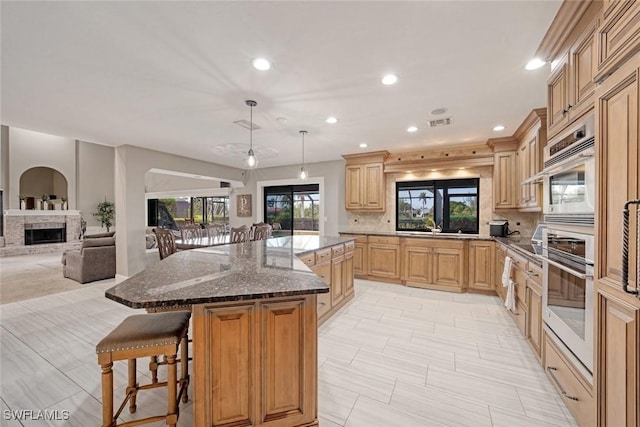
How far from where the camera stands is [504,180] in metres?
4.20

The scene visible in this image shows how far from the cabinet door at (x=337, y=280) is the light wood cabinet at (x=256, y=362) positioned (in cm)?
181

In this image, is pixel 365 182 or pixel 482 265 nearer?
pixel 482 265

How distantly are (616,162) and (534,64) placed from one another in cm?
156

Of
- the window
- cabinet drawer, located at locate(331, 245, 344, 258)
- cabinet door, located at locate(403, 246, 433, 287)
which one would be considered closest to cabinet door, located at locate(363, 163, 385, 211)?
the window

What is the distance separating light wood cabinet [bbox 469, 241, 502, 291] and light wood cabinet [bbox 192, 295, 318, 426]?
12.3 feet

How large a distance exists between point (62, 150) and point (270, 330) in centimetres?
1158

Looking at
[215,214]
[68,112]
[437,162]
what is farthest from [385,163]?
[215,214]

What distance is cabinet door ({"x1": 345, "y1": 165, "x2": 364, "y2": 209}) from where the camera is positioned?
18.0ft

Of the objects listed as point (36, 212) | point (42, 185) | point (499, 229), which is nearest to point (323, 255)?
point (499, 229)

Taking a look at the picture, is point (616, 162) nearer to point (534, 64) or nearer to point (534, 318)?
point (534, 64)

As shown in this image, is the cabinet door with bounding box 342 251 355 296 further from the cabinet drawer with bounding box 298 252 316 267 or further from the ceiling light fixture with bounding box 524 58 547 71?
the ceiling light fixture with bounding box 524 58 547 71

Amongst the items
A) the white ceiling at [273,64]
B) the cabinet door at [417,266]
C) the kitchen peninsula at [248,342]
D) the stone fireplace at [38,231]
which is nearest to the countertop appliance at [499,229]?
the cabinet door at [417,266]

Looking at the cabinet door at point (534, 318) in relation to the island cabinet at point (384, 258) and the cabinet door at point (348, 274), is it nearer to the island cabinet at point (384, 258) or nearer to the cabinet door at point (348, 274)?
the cabinet door at point (348, 274)

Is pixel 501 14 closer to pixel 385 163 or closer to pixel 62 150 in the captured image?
pixel 385 163
